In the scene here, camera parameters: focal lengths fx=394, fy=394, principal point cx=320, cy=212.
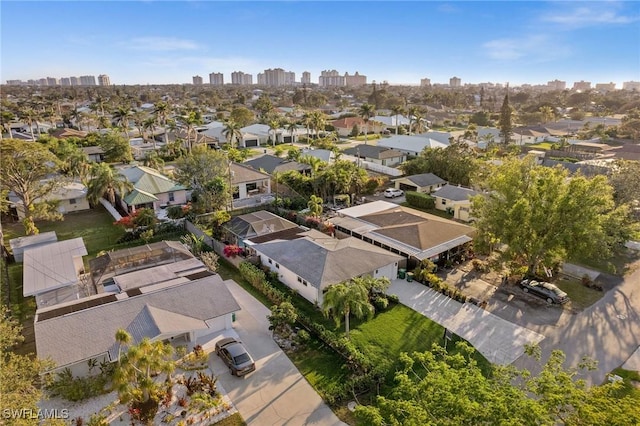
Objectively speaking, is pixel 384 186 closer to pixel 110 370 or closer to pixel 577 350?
pixel 577 350

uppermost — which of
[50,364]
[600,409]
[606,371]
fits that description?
[600,409]

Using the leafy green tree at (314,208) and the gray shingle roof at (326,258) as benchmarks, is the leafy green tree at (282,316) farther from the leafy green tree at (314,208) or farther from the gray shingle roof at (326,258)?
the leafy green tree at (314,208)

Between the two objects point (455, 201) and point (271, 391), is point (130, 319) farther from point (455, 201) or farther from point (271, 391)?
point (455, 201)

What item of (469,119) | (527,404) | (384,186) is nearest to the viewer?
(527,404)

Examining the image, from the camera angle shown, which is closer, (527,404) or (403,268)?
(527,404)

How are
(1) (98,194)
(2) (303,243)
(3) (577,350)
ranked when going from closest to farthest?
(3) (577,350)
(2) (303,243)
(1) (98,194)

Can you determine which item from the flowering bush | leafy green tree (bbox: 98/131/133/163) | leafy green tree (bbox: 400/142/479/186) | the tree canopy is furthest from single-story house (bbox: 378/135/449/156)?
the tree canopy

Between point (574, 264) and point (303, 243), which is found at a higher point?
point (303, 243)

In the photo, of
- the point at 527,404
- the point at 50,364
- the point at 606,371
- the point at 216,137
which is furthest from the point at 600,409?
the point at 216,137
